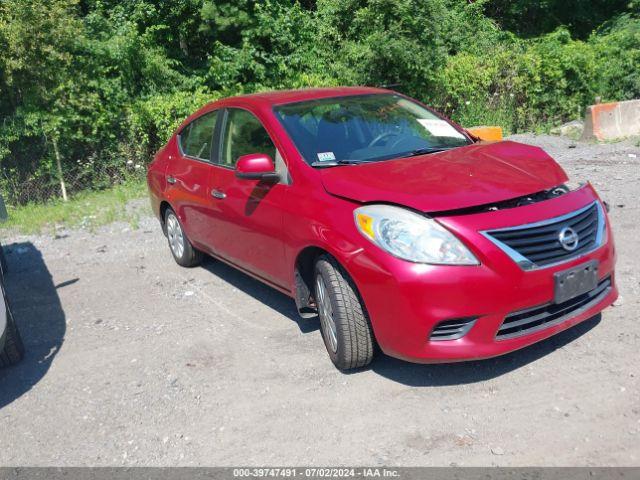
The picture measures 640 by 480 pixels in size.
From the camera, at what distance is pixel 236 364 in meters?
4.59

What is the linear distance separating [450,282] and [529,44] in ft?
45.6

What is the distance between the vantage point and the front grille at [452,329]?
3.66 m

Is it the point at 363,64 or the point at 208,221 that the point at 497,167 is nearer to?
the point at 208,221

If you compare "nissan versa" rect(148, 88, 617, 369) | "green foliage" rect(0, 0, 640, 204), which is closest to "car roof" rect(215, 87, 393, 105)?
A: "nissan versa" rect(148, 88, 617, 369)

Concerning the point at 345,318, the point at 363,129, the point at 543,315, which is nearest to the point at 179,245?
the point at 363,129

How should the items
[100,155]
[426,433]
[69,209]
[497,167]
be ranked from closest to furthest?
[426,433] < [497,167] < [69,209] < [100,155]

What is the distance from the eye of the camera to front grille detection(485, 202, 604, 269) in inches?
142

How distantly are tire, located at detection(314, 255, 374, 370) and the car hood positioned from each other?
46cm

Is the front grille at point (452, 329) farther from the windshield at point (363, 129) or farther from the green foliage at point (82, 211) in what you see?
the green foliage at point (82, 211)

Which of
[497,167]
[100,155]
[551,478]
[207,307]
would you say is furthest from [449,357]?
[100,155]

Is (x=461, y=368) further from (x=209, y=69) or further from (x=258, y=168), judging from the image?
(x=209, y=69)

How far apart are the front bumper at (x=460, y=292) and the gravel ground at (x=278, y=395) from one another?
13.2 inches

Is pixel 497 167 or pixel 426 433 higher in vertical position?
pixel 497 167

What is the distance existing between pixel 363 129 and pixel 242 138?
3.26 ft
